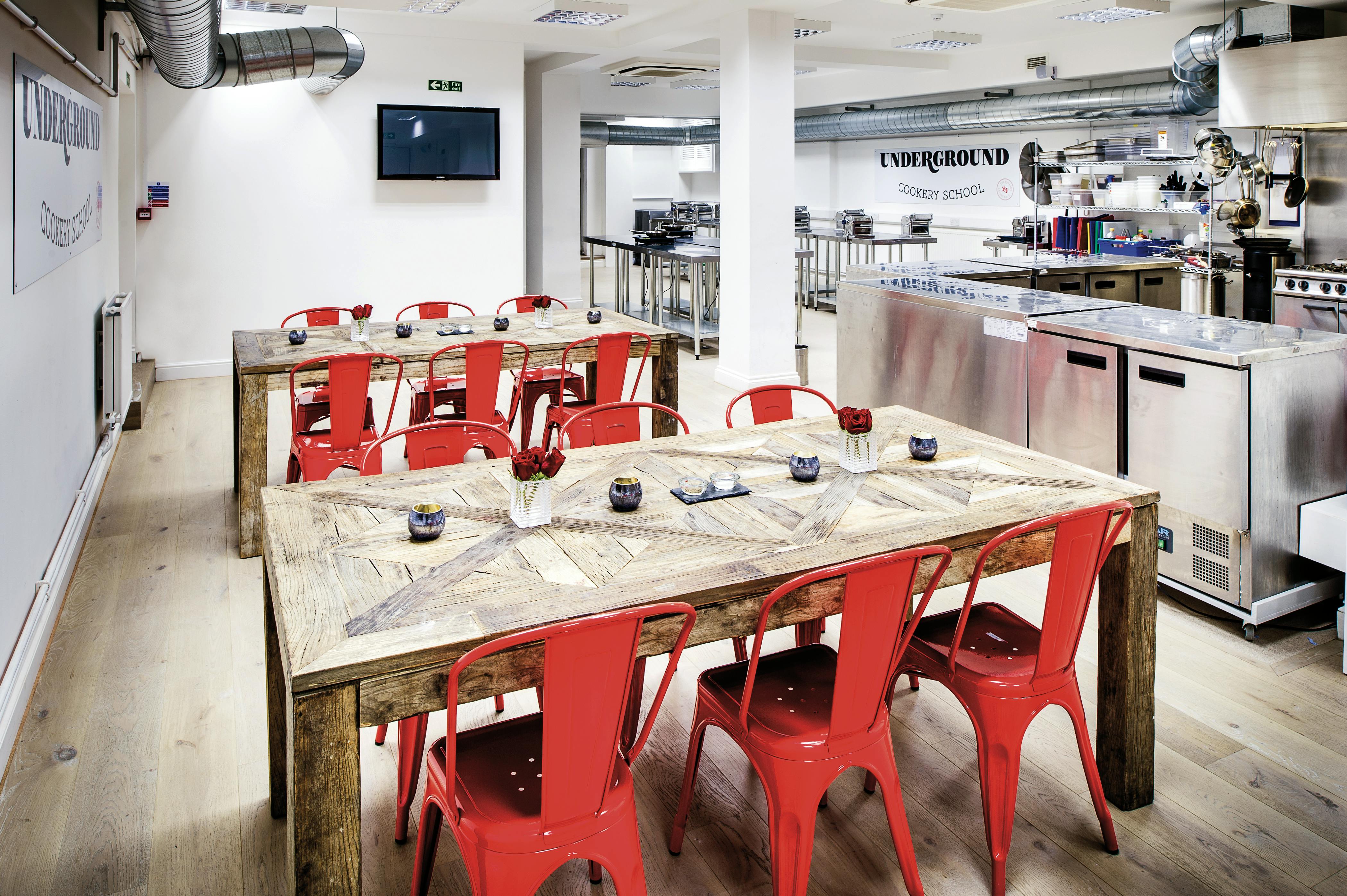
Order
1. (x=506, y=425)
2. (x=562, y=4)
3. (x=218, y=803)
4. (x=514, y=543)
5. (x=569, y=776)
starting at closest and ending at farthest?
(x=569, y=776) → (x=514, y=543) → (x=218, y=803) → (x=506, y=425) → (x=562, y=4)

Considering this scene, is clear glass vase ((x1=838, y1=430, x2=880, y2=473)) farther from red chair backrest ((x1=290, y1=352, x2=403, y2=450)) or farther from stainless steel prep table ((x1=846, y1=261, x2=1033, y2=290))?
stainless steel prep table ((x1=846, y1=261, x2=1033, y2=290))

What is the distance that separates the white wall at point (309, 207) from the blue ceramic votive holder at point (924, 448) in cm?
655

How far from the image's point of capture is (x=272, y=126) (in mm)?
7863

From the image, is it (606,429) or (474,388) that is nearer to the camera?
(606,429)

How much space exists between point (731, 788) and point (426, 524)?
1046 mm

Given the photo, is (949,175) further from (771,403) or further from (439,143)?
(771,403)

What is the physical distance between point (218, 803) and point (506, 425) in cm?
243

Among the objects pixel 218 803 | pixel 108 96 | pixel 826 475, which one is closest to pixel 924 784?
pixel 826 475

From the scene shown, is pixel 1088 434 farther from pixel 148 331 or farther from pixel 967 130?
pixel 967 130

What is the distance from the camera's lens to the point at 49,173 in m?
3.71

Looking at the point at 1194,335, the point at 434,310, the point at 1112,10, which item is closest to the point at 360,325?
the point at 434,310

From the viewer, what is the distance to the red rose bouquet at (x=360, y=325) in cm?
A: 488

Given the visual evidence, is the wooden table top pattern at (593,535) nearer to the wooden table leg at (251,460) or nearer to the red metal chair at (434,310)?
the wooden table leg at (251,460)

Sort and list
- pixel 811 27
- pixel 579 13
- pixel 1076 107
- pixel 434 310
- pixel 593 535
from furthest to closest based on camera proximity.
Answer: pixel 1076 107 → pixel 811 27 → pixel 579 13 → pixel 434 310 → pixel 593 535
